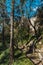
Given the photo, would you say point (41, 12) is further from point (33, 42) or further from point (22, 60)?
point (22, 60)

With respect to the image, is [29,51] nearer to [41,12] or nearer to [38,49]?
[38,49]

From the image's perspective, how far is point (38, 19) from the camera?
115 feet

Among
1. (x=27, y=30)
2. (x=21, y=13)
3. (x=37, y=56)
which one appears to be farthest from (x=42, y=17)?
(x=37, y=56)

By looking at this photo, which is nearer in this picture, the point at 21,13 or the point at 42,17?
the point at 21,13

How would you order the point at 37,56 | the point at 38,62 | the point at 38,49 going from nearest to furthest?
the point at 38,62 → the point at 37,56 → the point at 38,49

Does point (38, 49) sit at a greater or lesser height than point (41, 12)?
lesser

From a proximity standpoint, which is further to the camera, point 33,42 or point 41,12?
point 41,12

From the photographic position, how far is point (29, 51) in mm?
27891

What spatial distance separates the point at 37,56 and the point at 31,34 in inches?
364

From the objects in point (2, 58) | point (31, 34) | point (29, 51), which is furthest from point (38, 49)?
point (31, 34)

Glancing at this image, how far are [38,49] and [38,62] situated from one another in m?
4.99

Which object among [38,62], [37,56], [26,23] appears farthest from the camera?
[26,23]

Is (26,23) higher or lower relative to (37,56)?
higher

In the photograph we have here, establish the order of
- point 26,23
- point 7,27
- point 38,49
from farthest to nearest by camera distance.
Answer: point 7,27, point 26,23, point 38,49
